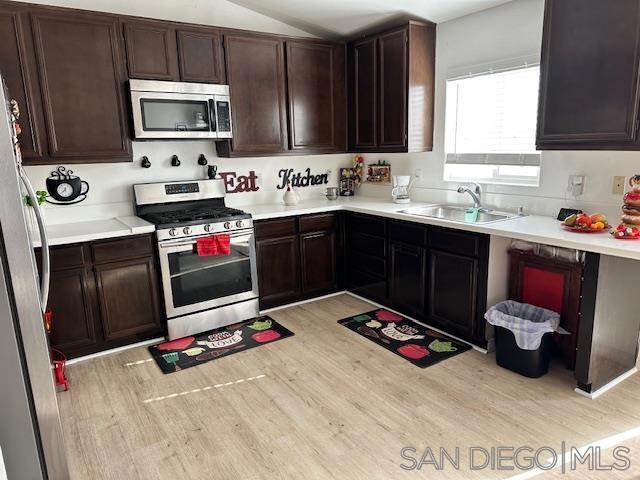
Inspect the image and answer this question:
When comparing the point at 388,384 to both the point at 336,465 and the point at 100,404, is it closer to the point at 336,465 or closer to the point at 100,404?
the point at 336,465

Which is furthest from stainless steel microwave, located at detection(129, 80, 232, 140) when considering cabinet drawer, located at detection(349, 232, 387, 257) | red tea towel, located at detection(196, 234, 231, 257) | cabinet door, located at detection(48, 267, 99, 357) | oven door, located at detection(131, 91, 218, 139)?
cabinet drawer, located at detection(349, 232, 387, 257)

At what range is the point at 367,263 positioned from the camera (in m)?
3.92

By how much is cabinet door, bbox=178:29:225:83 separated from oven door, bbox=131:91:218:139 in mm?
168

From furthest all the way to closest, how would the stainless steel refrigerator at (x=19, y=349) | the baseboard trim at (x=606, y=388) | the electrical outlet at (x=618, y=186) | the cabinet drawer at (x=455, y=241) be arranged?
the cabinet drawer at (x=455, y=241) < the electrical outlet at (x=618, y=186) < the baseboard trim at (x=606, y=388) < the stainless steel refrigerator at (x=19, y=349)

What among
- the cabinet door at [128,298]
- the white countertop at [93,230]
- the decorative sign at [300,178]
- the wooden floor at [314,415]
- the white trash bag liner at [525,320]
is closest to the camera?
the wooden floor at [314,415]

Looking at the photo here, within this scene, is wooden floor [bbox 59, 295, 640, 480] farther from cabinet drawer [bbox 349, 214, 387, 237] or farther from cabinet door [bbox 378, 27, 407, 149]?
cabinet door [bbox 378, 27, 407, 149]

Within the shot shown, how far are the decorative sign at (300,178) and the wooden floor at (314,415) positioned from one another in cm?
180

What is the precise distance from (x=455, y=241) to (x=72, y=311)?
8.52 feet

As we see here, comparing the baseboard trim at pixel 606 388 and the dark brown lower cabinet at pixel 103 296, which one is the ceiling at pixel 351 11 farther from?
the baseboard trim at pixel 606 388

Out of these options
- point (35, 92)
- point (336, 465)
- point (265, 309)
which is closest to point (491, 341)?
point (336, 465)

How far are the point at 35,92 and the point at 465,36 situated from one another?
10.2ft

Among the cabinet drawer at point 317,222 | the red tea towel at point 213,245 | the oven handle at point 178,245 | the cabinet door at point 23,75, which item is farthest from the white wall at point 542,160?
the cabinet door at point 23,75

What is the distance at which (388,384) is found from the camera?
263 cm

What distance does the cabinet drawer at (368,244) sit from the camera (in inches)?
146
